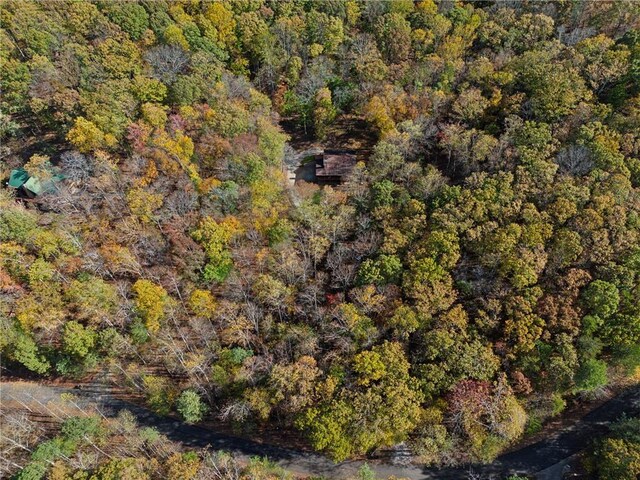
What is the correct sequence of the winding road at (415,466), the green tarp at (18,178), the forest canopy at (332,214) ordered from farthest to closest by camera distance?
the green tarp at (18,178)
the winding road at (415,466)
the forest canopy at (332,214)

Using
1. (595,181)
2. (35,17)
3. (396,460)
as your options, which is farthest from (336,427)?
(35,17)

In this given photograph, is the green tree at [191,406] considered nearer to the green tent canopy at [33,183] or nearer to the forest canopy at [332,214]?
the forest canopy at [332,214]

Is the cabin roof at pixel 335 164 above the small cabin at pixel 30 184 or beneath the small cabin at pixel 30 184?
above

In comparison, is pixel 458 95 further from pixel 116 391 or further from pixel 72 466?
pixel 72 466

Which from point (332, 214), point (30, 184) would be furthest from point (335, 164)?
point (30, 184)

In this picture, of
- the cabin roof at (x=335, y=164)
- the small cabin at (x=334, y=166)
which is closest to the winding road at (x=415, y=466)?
the small cabin at (x=334, y=166)

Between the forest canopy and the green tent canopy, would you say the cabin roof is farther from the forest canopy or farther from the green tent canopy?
the green tent canopy

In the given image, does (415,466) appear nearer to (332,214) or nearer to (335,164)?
(332,214)
